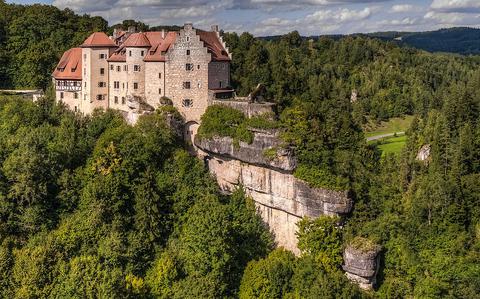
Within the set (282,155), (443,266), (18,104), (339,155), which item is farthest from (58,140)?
(443,266)

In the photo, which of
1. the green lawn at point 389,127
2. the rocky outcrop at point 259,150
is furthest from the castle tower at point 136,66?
the green lawn at point 389,127

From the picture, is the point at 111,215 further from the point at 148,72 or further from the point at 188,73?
the point at 188,73

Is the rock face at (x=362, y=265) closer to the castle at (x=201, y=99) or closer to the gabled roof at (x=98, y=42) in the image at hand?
the castle at (x=201, y=99)

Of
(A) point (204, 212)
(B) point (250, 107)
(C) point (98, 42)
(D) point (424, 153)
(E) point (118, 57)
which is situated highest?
(C) point (98, 42)

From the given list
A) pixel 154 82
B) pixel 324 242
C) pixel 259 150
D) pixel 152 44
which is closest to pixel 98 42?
pixel 152 44

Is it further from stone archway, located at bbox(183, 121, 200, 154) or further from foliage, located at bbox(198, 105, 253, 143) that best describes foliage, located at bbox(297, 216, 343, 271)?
stone archway, located at bbox(183, 121, 200, 154)
